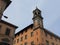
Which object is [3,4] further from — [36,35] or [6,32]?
[36,35]

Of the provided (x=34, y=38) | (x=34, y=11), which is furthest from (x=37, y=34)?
(x=34, y=11)

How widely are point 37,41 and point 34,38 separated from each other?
2.06m

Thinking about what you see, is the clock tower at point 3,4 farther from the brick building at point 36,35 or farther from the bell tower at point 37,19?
the bell tower at point 37,19

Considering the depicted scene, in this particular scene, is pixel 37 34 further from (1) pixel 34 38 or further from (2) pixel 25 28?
(2) pixel 25 28

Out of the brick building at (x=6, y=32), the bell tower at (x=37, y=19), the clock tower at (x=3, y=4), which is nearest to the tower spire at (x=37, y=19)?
the bell tower at (x=37, y=19)

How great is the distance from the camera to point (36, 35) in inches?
1601

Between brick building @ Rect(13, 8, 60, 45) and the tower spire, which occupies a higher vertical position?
the tower spire

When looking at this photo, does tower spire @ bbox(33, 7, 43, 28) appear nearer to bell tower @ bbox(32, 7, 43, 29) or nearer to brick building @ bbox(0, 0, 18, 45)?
bell tower @ bbox(32, 7, 43, 29)

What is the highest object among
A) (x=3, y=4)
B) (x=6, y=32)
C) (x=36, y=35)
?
(x=36, y=35)

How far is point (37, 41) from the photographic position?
39094 mm

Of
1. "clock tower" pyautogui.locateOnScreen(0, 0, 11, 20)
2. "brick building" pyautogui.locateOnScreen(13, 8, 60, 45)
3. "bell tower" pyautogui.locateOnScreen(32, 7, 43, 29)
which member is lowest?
"clock tower" pyautogui.locateOnScreen(0, 0, 11, 20)

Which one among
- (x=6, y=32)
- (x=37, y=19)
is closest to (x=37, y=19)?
(x=37, y=19)

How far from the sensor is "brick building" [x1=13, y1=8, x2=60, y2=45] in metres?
40.0

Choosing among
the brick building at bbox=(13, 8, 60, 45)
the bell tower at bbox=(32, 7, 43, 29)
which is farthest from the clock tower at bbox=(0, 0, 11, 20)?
the bell tower at bbox=(32, 7, 43, 29)
